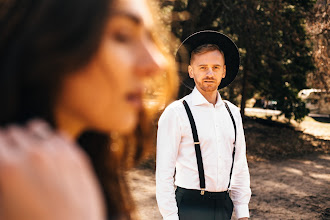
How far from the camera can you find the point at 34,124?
1.61 feet

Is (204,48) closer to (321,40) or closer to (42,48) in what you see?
(42,48)

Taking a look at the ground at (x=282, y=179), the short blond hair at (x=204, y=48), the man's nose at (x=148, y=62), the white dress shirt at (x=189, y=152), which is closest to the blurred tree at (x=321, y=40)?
the ground at (x=282, y=179)

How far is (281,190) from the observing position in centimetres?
756

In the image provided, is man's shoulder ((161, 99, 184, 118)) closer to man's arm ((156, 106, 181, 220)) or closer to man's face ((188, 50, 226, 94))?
man's arm ((156, 106, 181, 220))

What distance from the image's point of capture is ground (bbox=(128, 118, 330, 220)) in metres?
6.21

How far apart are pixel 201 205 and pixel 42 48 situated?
236 centimetres

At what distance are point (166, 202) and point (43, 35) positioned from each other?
2319 mm

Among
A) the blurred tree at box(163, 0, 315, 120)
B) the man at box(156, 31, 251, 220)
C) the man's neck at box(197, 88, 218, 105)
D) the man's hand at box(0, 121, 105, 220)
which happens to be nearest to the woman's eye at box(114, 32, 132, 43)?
the man's hand at box(0, 121, 105, 220)

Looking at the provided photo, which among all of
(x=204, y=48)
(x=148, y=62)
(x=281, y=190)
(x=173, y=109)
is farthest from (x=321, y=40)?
(x=148, y=62)

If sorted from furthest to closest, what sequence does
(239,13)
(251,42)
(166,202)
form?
1. (251,42)
2. (239,13)
3. (166,202)

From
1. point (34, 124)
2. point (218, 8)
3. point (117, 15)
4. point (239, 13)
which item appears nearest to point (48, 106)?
point (34, 124)

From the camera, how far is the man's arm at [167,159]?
8.84ft

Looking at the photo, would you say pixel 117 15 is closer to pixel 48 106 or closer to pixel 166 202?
pixel 48 106

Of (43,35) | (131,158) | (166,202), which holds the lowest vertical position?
(166,202)
